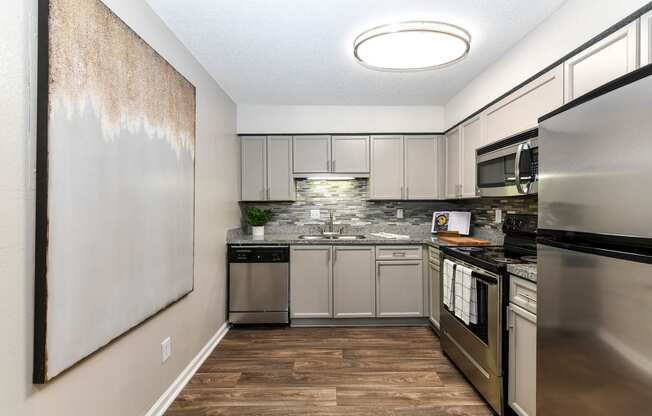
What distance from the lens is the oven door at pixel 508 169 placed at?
2215 millimetres

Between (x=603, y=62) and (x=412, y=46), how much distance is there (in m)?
1.03

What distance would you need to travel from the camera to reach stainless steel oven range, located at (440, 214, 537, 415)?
2.07 m

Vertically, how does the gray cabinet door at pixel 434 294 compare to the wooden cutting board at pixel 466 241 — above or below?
below

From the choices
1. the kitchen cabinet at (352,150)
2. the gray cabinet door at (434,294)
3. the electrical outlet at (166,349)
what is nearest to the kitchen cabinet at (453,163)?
the gray cabinet door at (434,294)

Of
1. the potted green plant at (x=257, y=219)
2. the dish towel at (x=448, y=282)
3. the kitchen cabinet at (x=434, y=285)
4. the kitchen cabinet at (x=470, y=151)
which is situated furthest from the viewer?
the potted green plant at (x=257, y=219)

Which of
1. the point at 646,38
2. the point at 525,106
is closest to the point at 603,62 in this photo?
the point at 646,38

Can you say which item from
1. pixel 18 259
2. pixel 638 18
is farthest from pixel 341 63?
pixel 18 259

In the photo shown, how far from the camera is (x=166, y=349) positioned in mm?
2244

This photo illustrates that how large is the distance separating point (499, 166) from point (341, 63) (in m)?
1.47

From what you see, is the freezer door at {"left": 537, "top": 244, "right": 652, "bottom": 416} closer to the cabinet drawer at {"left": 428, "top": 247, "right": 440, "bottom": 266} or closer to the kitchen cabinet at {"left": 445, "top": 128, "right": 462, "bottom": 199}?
the cabinet drawer at {"left": 428, "top": 247, "right": 440, "bottom": 266}

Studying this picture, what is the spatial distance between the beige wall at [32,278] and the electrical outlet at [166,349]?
0.16 feet

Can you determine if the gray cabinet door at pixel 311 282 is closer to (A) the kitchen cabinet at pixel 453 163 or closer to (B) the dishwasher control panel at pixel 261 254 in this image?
(B) the dishwasher control panel at pixel 261 254

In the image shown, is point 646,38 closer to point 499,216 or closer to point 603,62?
Answer: point 603,62

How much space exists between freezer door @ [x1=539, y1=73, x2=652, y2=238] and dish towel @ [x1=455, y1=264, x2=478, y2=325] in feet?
3.82
